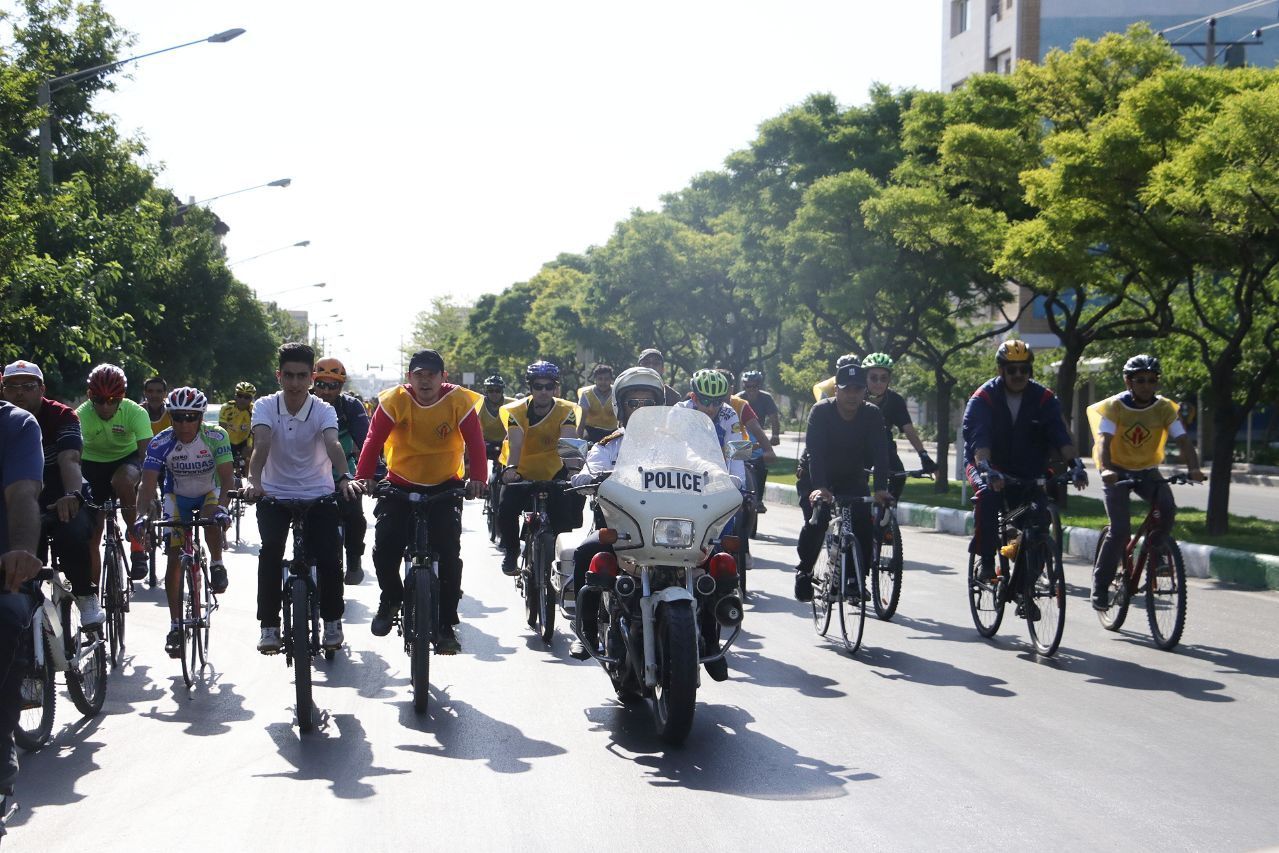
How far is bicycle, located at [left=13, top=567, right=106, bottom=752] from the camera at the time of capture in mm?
6586

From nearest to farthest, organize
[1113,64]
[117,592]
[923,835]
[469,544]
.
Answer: [923,835] < [117,592] < [469,544] < [1113,64]

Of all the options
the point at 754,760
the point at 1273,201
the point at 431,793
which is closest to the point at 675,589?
the point at 754,760

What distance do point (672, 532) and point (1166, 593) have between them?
4299mm

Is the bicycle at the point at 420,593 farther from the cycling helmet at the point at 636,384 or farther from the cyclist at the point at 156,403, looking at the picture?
the cyclist at the point at 156,403

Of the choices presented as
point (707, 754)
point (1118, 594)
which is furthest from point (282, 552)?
point (1118, 594)

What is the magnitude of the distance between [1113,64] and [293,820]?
69.8 ft

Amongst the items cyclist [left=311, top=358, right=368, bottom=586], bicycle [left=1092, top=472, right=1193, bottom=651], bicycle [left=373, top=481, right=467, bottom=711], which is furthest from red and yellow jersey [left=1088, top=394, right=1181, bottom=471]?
cyclist [left=311, top=358, right=368, bottom=586]

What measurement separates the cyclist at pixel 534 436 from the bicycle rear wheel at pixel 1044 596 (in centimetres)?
292

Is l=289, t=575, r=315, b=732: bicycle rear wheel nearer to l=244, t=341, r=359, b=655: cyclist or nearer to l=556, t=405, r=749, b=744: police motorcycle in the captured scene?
l=244, t=341, r=359, b=655: cyclist

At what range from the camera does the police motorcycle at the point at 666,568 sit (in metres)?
6.84

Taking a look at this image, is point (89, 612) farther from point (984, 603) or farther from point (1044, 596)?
point (984, 603)

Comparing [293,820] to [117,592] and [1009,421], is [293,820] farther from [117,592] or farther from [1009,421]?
[1009,421]

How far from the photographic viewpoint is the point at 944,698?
827 centimetres

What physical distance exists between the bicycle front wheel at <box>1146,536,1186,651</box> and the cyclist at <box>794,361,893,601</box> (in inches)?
68.9
